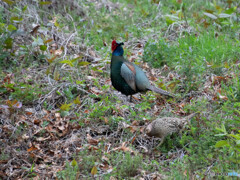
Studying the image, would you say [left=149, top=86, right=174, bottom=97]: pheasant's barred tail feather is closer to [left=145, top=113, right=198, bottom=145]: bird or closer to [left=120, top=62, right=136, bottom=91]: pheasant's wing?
[left=120, top=62, right=136, bottom=91]: pheasant's wing

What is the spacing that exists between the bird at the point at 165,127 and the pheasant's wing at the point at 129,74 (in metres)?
1.08

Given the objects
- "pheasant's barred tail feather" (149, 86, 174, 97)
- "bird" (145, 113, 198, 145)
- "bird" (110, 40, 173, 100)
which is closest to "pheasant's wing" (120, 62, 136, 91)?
"bird" (110, 40, 173, 100)

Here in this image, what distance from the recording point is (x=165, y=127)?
403cm

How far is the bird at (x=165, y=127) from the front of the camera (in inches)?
159

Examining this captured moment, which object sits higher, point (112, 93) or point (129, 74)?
point (129, 74)

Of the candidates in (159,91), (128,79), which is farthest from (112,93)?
(159,91)

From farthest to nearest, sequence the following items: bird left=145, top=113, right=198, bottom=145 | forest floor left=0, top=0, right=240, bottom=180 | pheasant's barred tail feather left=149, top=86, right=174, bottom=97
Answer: pheasant's barred tail feather left=149, top=86, right=174, bottom=97, bird left=145, top=113, right=198, bottom=145, forest floor left=0, top=0, right=240, bottom=180

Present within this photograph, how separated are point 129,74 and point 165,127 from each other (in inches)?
52.8

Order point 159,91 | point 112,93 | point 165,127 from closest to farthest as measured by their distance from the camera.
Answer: point 165,127
point 159,91
point 112,93

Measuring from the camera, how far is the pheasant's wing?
201 inches

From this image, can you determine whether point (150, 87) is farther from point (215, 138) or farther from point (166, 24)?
point (166, 24)

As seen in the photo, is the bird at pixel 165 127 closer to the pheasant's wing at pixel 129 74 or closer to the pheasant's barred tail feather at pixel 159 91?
the pheasant's barred tail feather at pixel 159 91

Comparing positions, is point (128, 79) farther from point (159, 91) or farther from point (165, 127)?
point (165, 127)

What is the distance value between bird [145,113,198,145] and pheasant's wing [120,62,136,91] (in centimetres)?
108
